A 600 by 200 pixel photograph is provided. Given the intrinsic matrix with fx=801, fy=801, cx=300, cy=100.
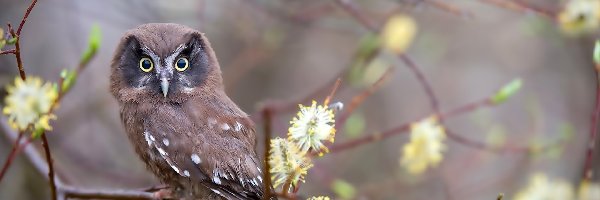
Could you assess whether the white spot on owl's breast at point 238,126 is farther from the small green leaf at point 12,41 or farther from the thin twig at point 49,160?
the small green leaf at point 12,41

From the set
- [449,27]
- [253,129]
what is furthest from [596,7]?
[449,27]

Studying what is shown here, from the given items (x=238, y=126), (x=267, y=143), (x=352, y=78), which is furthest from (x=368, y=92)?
(x=352, y=78)

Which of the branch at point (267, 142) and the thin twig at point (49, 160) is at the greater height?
the thin twig at point (49, 160)

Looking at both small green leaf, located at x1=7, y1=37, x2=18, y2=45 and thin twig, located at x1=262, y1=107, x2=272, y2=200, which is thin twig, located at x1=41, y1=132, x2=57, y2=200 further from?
thin twig, located at x1=262, y1=107, x2=272, y2=200

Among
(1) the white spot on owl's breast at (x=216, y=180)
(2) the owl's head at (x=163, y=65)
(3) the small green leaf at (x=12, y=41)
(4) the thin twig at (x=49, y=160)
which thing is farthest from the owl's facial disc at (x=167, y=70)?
(3) the small green leaf at (x=12, y=41)

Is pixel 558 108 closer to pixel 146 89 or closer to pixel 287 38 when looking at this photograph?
pixel 287 38

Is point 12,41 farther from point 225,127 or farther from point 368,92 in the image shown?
point 368,92

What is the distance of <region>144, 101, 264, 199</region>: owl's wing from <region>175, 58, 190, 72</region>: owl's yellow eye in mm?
149

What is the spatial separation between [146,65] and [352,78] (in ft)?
6.59

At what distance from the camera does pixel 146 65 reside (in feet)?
10.1

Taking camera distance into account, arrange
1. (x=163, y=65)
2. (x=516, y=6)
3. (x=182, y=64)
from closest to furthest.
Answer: (x=163, y=65), (x=182, y=64), (x=516, y=6)

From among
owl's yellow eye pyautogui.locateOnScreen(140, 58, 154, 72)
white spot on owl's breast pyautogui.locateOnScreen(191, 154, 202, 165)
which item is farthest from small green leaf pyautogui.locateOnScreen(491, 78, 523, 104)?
owl's yellow eye pyautogui.locateOnScreen(140, 58, 154, 72)

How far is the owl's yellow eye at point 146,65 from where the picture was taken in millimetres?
3064

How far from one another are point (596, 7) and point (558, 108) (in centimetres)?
516
